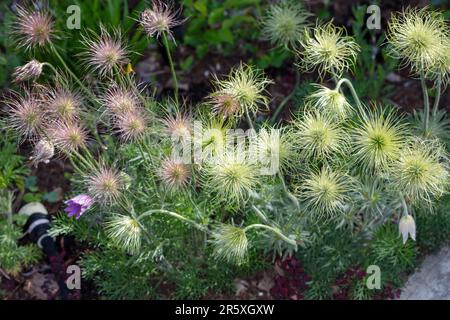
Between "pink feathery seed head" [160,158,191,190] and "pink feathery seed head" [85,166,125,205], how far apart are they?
0.52 feet

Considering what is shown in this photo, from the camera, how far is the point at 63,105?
8.35 feet

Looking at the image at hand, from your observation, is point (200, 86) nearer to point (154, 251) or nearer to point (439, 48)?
point (154, 251)

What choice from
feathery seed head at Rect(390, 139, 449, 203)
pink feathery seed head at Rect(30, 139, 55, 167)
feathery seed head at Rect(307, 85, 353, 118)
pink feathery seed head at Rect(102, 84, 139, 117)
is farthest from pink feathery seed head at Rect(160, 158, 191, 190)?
feathery seed head at Rect(390, 139, 449, 203)

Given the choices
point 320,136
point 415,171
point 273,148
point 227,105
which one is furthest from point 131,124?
point 415,171

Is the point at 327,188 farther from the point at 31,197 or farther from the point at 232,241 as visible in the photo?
the point at 31,197

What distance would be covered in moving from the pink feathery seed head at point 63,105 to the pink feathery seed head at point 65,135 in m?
0.03

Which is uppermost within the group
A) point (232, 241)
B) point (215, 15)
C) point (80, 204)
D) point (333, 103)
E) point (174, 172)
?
point (215, 15)

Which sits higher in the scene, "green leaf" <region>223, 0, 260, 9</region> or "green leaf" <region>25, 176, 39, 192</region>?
"green leaf" <region>223, 0, 260, 9</region>

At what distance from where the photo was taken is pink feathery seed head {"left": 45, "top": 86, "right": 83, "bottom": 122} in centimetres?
254

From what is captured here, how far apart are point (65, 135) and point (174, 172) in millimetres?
388

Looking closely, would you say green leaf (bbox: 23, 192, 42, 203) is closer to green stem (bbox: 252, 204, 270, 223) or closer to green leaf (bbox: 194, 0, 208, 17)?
green leaf (bbox: 194, 0, 208, 17)
